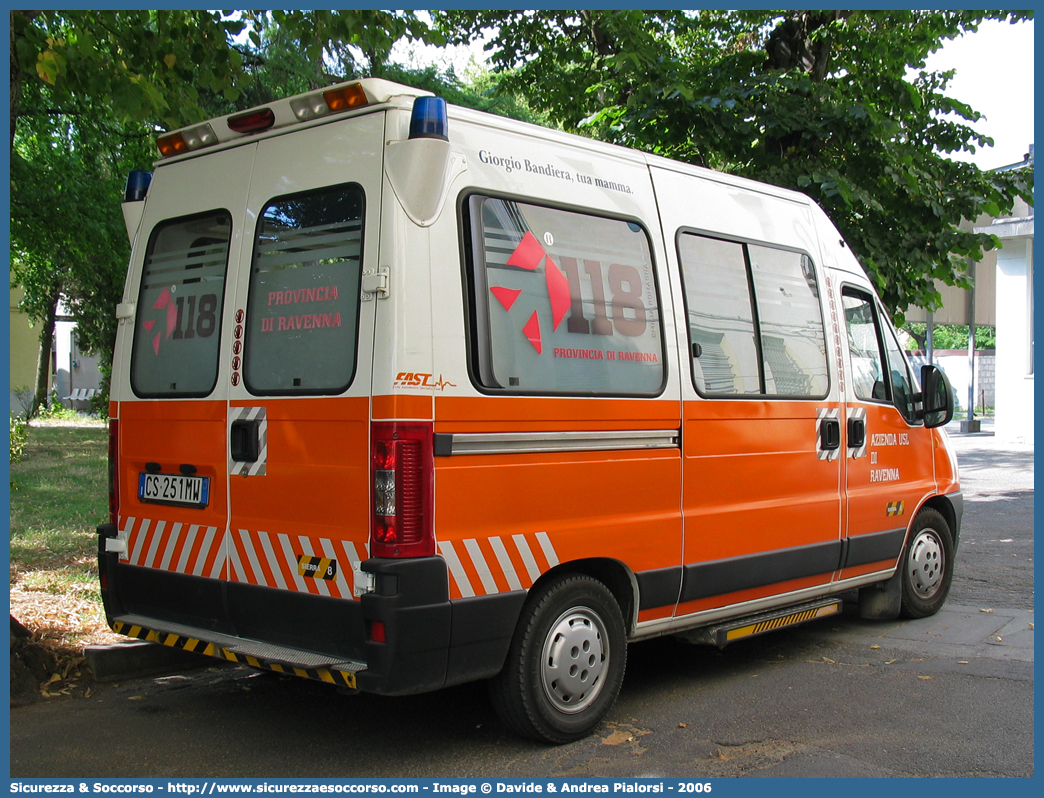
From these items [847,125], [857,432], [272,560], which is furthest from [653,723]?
[847,125]

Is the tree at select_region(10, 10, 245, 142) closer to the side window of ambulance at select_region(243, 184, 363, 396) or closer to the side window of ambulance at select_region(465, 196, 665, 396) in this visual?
the side window of ambulance at select_region(243, 184, 363, 396)

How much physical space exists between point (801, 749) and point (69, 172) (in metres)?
13.7

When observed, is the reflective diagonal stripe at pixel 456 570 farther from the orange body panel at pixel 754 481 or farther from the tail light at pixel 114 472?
the tail light at pixel 114 472

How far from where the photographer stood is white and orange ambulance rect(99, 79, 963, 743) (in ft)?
13.1

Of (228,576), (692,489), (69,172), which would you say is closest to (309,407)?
(228,576)

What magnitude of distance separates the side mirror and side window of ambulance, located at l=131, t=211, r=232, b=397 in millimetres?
4533

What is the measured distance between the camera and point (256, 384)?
4422 mm

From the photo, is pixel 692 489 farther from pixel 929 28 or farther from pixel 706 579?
pixel 929 28

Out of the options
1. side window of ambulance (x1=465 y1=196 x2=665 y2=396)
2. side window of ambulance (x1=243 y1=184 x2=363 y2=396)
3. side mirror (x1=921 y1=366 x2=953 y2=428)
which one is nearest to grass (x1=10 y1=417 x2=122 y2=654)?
side window of ambulance (x1=243 y1=184 x2=363 y2=396)

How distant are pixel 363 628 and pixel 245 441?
1047 millimetres

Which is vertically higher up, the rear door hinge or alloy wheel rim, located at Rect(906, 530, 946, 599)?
the rear door hinge

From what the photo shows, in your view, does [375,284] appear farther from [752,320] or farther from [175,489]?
[752,320]

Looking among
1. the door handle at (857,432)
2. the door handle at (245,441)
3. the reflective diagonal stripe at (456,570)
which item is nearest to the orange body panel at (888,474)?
the door handle at (857,432)

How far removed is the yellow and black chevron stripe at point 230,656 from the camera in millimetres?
3960
